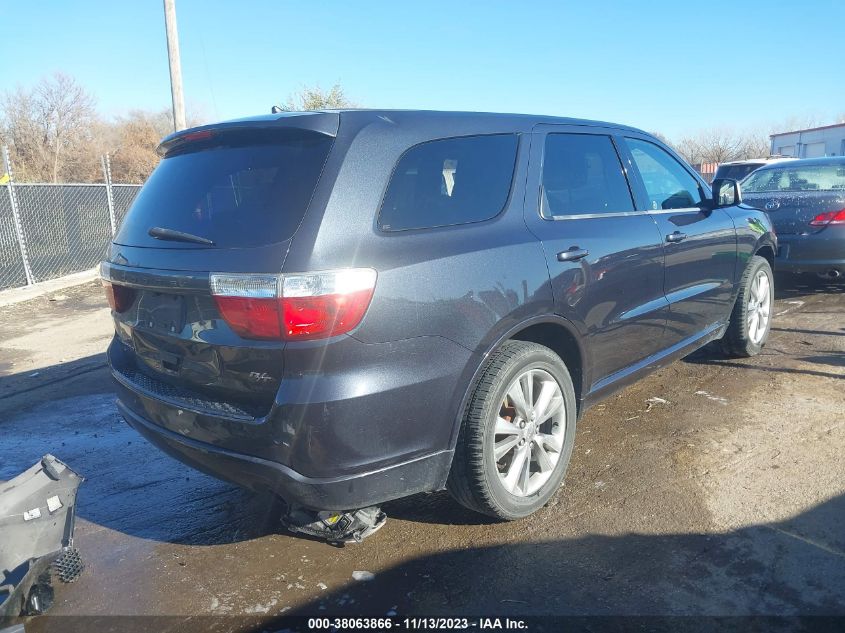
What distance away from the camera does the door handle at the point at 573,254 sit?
3086 mm

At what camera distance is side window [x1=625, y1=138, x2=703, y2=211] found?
407 centimetres

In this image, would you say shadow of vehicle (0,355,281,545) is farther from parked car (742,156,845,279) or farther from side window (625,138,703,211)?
parked car (742,156,845,279)

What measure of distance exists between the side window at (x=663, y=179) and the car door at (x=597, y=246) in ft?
0.88

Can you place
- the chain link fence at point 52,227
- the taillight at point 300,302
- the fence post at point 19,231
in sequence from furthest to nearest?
the chain link fence at point 52,227, the fence post at point 19,231, the taillight at point 300,302

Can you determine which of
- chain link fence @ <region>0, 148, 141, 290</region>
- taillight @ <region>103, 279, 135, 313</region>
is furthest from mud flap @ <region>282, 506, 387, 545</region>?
chain link fence @ <region>0, 148, 141, 290</region>

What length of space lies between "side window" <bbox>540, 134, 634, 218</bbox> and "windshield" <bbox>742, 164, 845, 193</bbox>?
16.6 ft

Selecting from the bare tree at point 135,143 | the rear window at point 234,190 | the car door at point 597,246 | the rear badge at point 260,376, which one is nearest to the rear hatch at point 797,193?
the car door at point 597,246

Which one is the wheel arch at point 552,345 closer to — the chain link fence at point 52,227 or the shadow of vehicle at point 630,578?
the shadow of vehicle at point 630,578

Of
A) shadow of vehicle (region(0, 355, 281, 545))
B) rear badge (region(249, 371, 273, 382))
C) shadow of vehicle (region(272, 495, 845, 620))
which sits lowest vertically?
shadow of vehicle (region(272, 495, 845, 620))

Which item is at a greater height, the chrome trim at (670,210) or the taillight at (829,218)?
the chrome trim at (670,210)

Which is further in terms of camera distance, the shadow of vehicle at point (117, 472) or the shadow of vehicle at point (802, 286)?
the shadow of vehicle at point (802, 286)

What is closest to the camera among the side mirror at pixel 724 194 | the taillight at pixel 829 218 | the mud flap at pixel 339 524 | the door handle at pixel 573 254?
the mud flap at pixel 339 524

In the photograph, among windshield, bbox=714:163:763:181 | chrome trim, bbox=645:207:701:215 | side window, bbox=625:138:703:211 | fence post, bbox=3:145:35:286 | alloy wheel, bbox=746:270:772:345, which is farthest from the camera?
windshield, bbox=714:163:763:181

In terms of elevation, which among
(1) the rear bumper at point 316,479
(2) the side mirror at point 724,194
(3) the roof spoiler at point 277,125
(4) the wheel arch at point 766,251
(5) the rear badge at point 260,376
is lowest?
(1) the rear bumper at point 316,479
